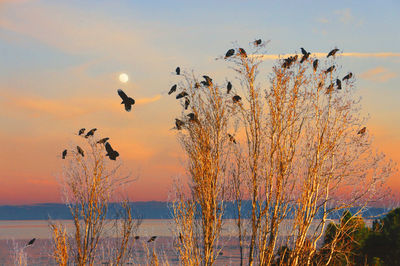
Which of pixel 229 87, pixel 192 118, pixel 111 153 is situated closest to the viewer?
pixel 192 118

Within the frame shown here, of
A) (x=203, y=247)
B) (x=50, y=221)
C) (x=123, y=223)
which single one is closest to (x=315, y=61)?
(x=203, y=247)

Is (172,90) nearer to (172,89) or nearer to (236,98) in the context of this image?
(172,89)

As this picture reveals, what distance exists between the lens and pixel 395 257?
12.9 m

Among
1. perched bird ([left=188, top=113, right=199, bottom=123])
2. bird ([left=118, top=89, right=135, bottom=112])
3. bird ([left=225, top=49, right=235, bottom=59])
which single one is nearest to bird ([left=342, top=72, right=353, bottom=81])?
bird ([left=225, top=49, right=235, bottom=59])

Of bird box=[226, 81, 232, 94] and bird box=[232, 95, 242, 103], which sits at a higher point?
bird box=[226, 81, 232, 94]

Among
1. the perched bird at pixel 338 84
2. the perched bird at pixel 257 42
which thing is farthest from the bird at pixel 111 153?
the perched bird at pixel 338 84

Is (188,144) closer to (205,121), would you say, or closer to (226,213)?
(205,121)

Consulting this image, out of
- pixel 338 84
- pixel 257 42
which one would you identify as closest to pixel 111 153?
pixel 257 42

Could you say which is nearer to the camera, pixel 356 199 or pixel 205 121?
pixel 205 121

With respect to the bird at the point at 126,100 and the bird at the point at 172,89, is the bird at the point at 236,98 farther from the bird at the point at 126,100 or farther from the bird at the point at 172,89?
the bird at the point at 126,100

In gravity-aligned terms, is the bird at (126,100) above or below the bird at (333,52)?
below

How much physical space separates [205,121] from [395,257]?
7.71m

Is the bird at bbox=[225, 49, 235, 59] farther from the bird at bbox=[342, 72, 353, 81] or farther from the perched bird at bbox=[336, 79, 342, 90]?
the bird at bbox=[342, 72, 353, 81]

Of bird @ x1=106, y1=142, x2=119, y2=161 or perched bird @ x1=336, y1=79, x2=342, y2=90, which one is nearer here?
perched bird @ x1=336, y1=79, x2=342, y2=90
